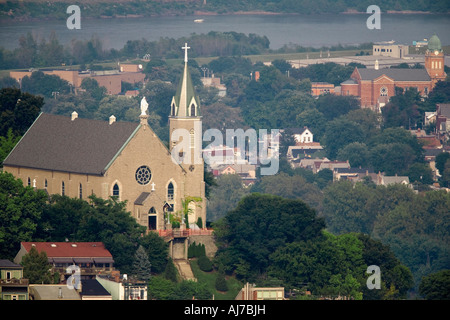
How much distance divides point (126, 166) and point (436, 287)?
18.8 meters

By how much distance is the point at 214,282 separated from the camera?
318 feet

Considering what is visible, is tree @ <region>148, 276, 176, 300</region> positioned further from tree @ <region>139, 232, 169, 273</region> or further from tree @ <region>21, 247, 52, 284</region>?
tree @ <region>21, 247, 52, 284</region>

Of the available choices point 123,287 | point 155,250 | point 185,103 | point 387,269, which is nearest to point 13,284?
point 123,287

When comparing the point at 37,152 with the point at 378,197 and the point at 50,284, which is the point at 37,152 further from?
the point at 378,197

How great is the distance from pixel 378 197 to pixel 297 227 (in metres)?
70.1

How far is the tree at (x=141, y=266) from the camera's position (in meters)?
94.1

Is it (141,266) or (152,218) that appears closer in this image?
(141,266)

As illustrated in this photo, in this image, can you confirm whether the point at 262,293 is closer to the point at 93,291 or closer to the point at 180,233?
the point at 180,233

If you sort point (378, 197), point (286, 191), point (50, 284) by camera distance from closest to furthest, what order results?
point (50, 284), point (378, 197), point (286, 191)

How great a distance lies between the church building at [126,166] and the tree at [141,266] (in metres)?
3.42

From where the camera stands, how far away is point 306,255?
97.4 m

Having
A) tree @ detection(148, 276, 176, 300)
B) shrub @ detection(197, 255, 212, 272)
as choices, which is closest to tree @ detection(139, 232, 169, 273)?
tree @ detection(148, 276, 176, 300)

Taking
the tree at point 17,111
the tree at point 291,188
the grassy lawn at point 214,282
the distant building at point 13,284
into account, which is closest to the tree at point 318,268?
the grassy lawn at point 214,282
